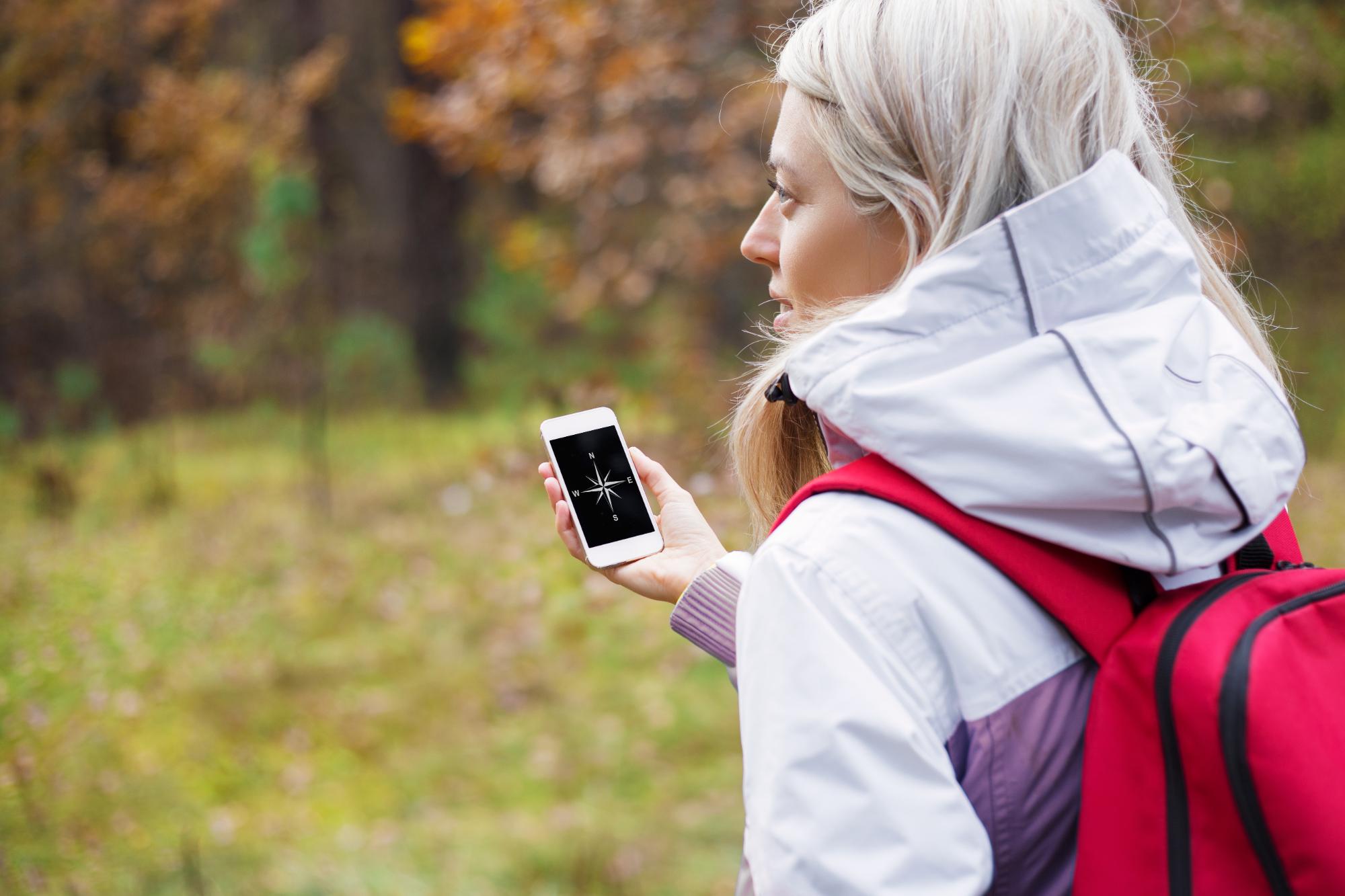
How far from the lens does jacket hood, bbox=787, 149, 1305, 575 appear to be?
0.96 metres

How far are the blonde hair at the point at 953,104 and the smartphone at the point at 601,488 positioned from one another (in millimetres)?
497

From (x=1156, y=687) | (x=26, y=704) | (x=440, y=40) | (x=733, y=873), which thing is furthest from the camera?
(x=440, y=40)

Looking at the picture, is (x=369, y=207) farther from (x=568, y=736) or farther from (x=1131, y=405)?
(x=1131, y=405)

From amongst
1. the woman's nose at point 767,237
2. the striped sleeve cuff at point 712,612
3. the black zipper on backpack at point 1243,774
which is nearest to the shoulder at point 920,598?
the black zipper on backpack at point 1243,774

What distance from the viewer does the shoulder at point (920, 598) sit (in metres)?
0.98

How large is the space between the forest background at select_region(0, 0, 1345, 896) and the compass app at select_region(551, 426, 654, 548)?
0.22 meters

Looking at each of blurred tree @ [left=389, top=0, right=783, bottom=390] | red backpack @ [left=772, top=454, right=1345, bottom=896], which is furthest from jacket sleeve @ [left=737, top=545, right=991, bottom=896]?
blurred tree @ [left=389, top=0, right=783, bottom=390]

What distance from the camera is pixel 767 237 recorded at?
140cm

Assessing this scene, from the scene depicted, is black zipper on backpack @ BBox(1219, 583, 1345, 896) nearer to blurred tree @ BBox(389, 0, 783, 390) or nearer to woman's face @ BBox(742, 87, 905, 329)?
woman's face @ BBox(742, 87, 905, 329)

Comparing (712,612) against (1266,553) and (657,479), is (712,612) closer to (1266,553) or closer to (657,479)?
(657,479)

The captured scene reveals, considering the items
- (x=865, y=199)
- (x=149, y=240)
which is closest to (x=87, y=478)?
(x=149, y=240)

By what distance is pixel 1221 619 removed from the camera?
38.0 inches

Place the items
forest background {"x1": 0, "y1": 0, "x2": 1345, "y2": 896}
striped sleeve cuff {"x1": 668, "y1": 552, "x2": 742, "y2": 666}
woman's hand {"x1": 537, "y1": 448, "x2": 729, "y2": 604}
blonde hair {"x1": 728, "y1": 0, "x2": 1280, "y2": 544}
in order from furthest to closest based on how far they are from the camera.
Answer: forest background {"x1": 0, "y1": 0, "x2": 1345, "y2": 896}, woman's hand {"x1": 537, "y1": 448, "x2": 729, "y2": 604}, striped sleeve cuff {"x1": 668, "y1": 552, "x2": 742, "y2": 666}, blonde hair {"x1": 728, "y1": 0, "x2": 1280, "y2": 544}

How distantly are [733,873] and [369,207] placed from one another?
1016cm
